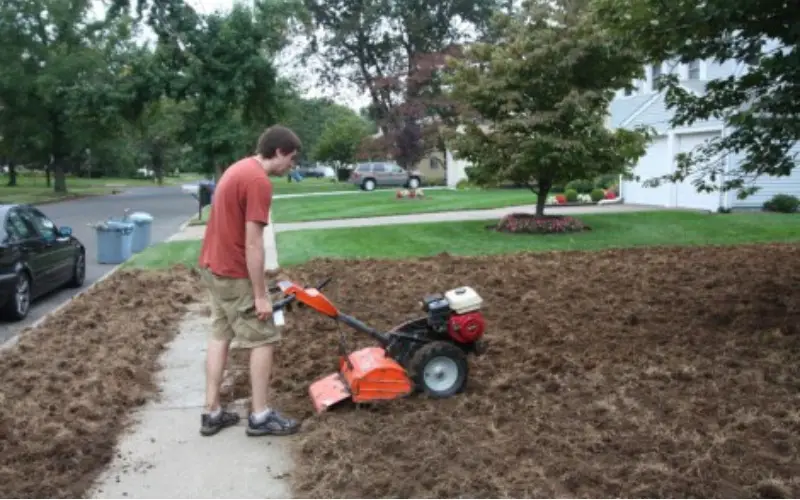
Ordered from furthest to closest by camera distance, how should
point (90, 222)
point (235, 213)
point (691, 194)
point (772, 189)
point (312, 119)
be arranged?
point (312, 119) → point (90, 222) → point (691, 194) → point (772, 189) → point (235, 213)

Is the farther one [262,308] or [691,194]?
[691,194]

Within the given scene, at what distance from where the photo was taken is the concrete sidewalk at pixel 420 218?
785 inches

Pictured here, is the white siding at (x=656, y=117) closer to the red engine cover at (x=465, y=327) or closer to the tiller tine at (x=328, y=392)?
the red engine cover at (x=465, y=327)

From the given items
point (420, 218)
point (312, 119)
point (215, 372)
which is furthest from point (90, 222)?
point (312, 119)

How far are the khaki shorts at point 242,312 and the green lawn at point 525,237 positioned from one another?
7886mm

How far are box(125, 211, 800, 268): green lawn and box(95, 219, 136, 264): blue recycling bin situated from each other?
436 millimetres

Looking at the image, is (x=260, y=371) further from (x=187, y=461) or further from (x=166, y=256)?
(x=166, y=256)

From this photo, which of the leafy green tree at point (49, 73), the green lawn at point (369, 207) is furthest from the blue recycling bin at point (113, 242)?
the leafy green tree at point (49, 73)

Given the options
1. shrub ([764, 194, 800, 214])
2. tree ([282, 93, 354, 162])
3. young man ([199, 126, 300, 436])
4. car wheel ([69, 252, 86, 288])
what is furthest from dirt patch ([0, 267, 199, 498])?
tree ([282, 93, 354, 162])

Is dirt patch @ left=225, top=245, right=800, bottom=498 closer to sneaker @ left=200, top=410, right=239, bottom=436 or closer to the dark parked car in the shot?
sneaker @ left=200, top=410, right=239, bottom=436

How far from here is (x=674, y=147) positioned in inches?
910

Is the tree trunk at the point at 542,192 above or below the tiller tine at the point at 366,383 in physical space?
above

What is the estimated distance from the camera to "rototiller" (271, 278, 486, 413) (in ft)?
16.3

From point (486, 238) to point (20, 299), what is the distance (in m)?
9.20
